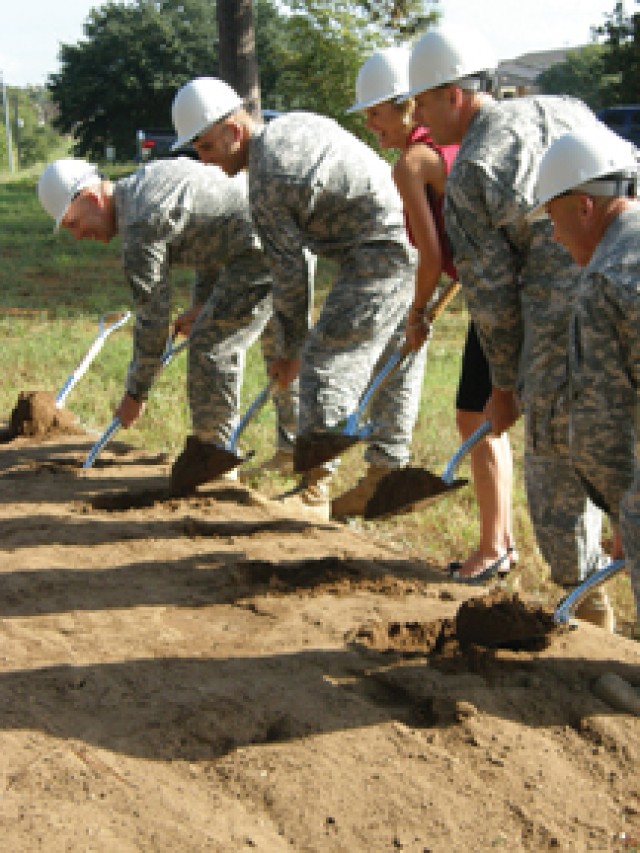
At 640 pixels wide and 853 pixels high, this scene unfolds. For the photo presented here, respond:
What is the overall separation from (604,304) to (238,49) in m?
11.0

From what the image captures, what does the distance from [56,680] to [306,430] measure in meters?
1.71

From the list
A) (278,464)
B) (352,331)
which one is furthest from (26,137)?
(352,331)

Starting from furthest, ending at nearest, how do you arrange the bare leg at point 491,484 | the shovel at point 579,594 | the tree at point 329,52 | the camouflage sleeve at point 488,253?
the tree at point 329,52, the bare leg at point 491,484, the camouflage sleeve at point 488,253, the shovel at point 579,594

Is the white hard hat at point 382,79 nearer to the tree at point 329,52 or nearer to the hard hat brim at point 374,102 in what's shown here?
the hard hat brim at point 374,102

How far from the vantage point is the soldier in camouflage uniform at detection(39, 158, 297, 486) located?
5398mm

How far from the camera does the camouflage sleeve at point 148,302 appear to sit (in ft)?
17.6

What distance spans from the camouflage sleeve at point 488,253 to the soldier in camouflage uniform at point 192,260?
1980 mm

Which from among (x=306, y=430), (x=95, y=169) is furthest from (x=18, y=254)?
(x=306, y=430)

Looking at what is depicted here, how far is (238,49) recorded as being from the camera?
13.1 meters

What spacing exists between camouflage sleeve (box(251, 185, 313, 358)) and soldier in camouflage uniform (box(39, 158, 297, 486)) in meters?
0.67

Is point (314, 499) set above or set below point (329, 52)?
below

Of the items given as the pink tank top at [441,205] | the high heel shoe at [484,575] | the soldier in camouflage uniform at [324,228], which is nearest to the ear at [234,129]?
the soldier in camouflage uniform at [324,228]

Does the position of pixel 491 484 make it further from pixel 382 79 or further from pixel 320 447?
pixel 382 79

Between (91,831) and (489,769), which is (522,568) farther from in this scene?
(91,831)
